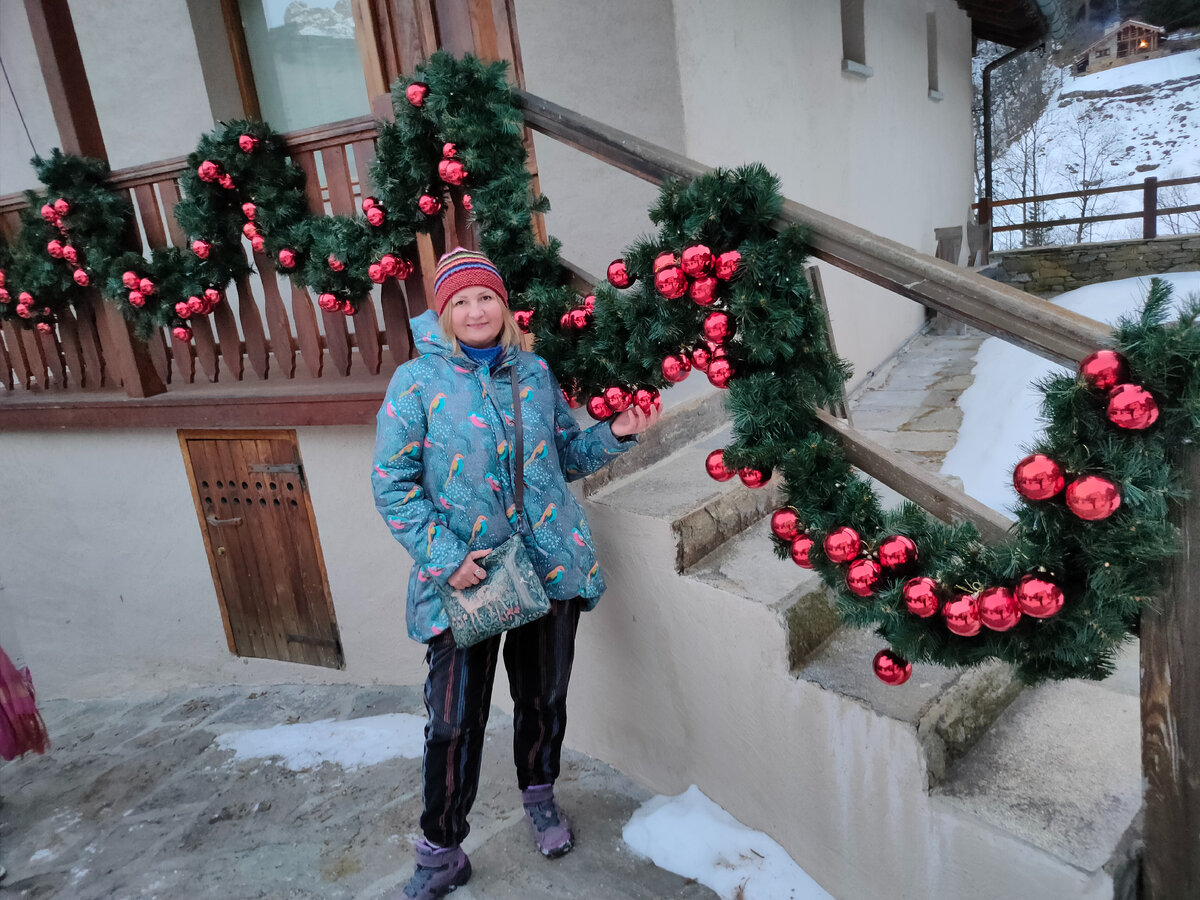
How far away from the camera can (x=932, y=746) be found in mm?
1833

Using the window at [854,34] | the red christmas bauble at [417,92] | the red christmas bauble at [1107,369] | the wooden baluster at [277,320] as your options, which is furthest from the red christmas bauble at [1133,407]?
the window at [854,34]

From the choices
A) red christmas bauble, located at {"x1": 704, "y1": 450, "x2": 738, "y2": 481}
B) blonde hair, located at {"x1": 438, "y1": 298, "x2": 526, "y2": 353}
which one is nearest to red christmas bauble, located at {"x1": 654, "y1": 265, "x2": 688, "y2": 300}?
red christmas bauble, located at {"x1": 704, "y1": 450, "x2": 738, "y2": 481}

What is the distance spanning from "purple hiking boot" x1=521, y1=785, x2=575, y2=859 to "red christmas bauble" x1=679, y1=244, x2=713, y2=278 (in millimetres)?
1657

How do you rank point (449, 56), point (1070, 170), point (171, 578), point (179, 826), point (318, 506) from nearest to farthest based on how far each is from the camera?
point (449, 56) < point (179, 826) < point (318, 506) < point (171, 578) < point (1070, 170)

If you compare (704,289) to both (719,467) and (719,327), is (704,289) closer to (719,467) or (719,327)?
(719,327)

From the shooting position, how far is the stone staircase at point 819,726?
174cm

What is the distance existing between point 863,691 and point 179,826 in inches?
98.6

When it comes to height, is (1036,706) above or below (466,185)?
below

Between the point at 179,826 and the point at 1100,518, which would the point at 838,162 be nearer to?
the point at 1100,518

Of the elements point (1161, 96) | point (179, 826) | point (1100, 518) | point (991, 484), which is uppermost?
point (1161, 96)

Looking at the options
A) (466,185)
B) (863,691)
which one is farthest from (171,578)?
(863,691)

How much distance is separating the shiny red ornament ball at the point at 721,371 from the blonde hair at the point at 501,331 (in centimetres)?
61

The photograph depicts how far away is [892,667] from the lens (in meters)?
1.66

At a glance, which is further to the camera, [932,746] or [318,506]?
[318,506]
